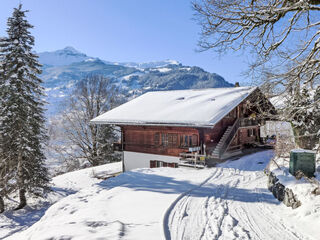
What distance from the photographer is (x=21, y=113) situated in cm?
1565

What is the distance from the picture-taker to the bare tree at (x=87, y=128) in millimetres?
27781

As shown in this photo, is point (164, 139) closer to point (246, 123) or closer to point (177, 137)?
point (177, 137)

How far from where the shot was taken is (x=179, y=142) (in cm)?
1894

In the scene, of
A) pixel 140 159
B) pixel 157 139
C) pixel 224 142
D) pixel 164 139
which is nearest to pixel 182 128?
pixel 164 139

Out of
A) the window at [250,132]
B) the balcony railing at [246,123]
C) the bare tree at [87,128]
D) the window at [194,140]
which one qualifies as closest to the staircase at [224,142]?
the balcony railing at [246,123]

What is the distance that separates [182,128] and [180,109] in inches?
75.4

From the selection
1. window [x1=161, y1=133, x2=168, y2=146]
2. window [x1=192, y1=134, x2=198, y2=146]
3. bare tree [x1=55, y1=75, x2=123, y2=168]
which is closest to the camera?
window [x1=192, y1=134, x2=198, y2=146]

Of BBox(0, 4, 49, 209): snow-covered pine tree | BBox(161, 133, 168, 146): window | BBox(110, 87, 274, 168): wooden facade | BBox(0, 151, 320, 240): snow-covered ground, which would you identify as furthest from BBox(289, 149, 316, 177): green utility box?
BBox(0, 4, 49, 209): snow-covered pine tree

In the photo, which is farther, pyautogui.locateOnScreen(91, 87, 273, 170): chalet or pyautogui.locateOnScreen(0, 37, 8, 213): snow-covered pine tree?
pyautogui.locateOnScreen(91, 87, 273, 170): chalet

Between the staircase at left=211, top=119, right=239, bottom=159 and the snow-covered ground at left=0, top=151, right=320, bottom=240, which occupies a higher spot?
the staircase at left=211, top=119, right=239, bottom=159

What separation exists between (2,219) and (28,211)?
1.58 m

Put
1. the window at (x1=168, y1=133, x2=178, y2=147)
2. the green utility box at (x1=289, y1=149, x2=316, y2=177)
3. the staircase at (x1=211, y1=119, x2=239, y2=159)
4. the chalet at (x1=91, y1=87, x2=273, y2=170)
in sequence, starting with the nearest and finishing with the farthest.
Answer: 1. the green utility box at (x1=289, y1=149, x2=316, y2=177)
2. the staircase at (x1=211, y1=119, x2=239, y2=159)
3. the chalet at (x1=91, y1=87, x2=273, y2=170)
4. the window at (x1=168, y1=133, x2=178, y2=147)

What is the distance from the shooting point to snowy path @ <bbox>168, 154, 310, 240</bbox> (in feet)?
18.1

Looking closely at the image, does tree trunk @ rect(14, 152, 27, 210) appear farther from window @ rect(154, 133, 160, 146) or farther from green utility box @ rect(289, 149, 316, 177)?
green utility box @ rect(289, 149, 316, 177)
